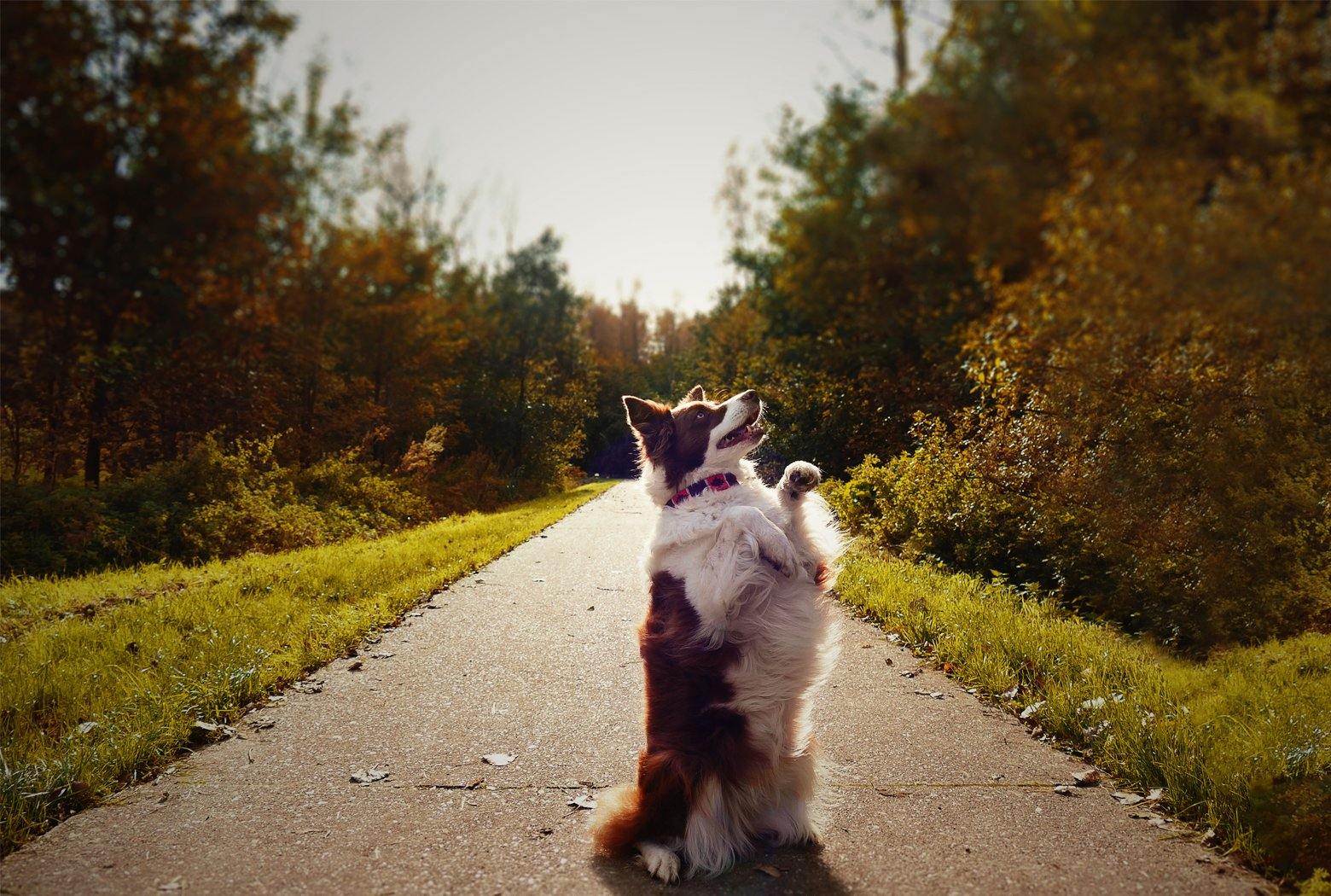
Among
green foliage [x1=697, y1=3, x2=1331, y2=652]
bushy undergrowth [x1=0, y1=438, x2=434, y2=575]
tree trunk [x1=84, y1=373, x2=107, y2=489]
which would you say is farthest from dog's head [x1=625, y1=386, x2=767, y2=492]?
tree trunk [x1=84, y1=373, x2=107, y2=489]

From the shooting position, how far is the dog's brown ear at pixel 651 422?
369 centimetres

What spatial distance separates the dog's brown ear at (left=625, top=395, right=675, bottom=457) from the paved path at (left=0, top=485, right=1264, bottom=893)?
1814 mm

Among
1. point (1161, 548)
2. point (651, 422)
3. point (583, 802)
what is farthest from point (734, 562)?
point (1161, 548)

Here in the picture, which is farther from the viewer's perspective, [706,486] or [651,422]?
[651,422]

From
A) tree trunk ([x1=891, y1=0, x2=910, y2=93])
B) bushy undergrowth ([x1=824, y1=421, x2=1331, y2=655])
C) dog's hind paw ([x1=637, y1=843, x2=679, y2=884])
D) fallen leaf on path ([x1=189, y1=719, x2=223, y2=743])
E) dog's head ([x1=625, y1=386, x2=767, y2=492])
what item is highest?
tree trunk ([x1=891, y1=0, x2=910, y2=93])

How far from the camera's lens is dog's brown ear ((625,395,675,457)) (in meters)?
3.69

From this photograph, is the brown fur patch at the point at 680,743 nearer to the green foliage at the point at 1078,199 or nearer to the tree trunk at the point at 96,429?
the green foliage at the point at 1078,199

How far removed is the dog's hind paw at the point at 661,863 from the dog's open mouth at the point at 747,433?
180 cm

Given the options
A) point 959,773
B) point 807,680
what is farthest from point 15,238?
point 959,773

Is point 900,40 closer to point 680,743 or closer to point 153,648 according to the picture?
point 680,743

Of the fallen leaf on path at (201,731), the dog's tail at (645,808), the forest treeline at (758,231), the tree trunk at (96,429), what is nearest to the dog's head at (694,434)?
the forest treeline at (758,231)

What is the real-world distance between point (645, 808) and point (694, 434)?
171 cm

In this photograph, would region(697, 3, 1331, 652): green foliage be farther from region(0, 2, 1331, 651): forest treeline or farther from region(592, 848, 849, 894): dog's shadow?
region(592, 848, 849, 894): dog's shadow

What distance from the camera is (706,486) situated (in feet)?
11.4
